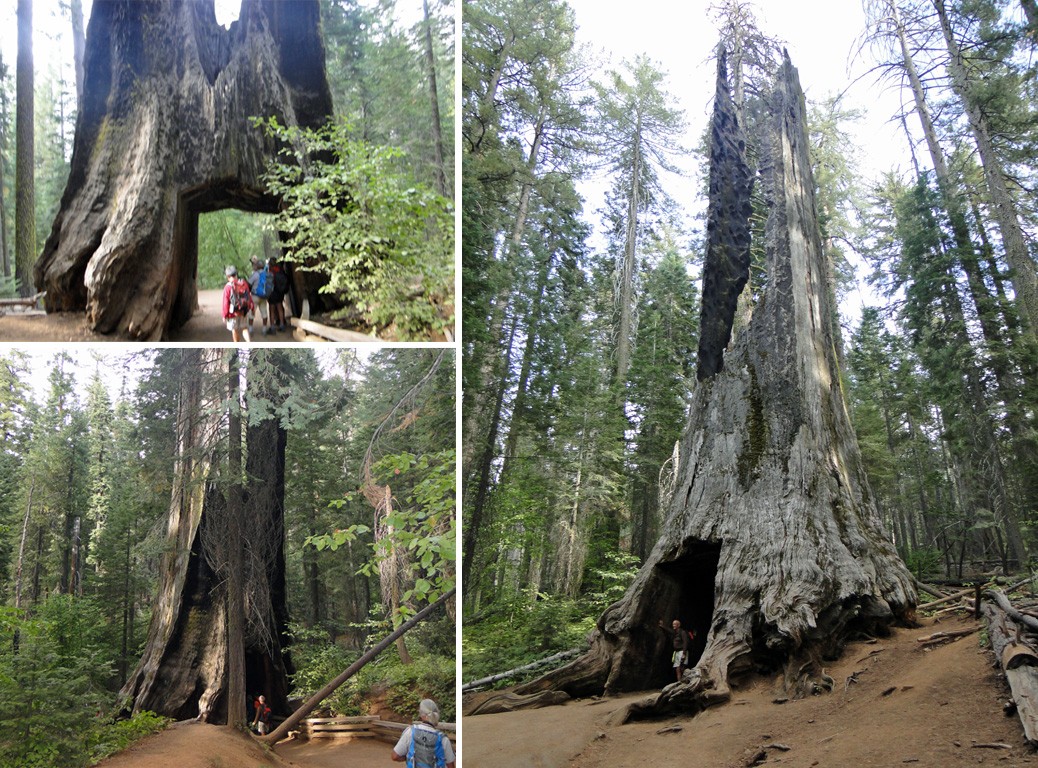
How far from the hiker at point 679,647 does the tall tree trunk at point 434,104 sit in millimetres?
6221

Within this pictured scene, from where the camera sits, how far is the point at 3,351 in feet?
14.5

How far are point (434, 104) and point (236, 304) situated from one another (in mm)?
2135

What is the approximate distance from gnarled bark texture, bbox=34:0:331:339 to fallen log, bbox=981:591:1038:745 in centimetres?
501

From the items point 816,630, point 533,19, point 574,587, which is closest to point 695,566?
point 816,630

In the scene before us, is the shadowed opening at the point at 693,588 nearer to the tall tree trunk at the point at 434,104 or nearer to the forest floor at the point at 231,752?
the forest floor at the point at 231,752

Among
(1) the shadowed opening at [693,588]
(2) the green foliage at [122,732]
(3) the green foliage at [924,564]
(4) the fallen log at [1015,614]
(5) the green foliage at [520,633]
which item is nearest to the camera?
(2) the green foliage at [122,732]

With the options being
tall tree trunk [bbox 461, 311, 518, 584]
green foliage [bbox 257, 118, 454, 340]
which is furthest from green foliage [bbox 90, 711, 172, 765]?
tall tree trunk [bbox 461, 311, 518, 584]

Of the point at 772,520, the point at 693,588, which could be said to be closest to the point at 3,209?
the point at 772,520

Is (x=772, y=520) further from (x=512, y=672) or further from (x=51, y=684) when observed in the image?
(x=51, y=684)

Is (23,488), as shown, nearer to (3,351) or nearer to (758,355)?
(3,351)

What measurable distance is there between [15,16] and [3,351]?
2256 millimetres

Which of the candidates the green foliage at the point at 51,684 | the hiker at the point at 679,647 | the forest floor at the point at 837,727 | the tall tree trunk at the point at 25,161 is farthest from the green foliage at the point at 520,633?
the tall tree trunk at the point at 25,161

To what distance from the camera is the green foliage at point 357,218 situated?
4.34 m

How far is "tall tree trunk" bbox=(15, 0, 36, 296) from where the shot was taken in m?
4.21
